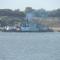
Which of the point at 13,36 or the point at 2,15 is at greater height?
the point at 2,15

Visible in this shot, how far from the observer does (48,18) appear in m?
16.8

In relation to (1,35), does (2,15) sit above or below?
above

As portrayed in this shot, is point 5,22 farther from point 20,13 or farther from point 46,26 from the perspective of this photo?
point 46,26

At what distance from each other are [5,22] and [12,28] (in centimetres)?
66

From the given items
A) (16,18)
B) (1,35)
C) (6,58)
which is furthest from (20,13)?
(6,58)

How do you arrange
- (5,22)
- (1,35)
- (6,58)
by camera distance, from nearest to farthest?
(6,58)
(5,22)
(1,35)

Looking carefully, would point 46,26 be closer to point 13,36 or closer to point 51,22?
point 51,22

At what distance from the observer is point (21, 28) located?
1686cm

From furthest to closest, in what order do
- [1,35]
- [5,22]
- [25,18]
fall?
[1,35] < [25,18] < [5,22]

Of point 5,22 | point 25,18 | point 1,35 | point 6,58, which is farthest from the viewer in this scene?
point 1,35

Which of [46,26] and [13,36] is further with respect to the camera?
[13,36]

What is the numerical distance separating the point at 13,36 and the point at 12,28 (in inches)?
155

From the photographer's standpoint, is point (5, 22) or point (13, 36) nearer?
point (5, 22)

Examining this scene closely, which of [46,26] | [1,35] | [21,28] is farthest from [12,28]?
[1,35]
